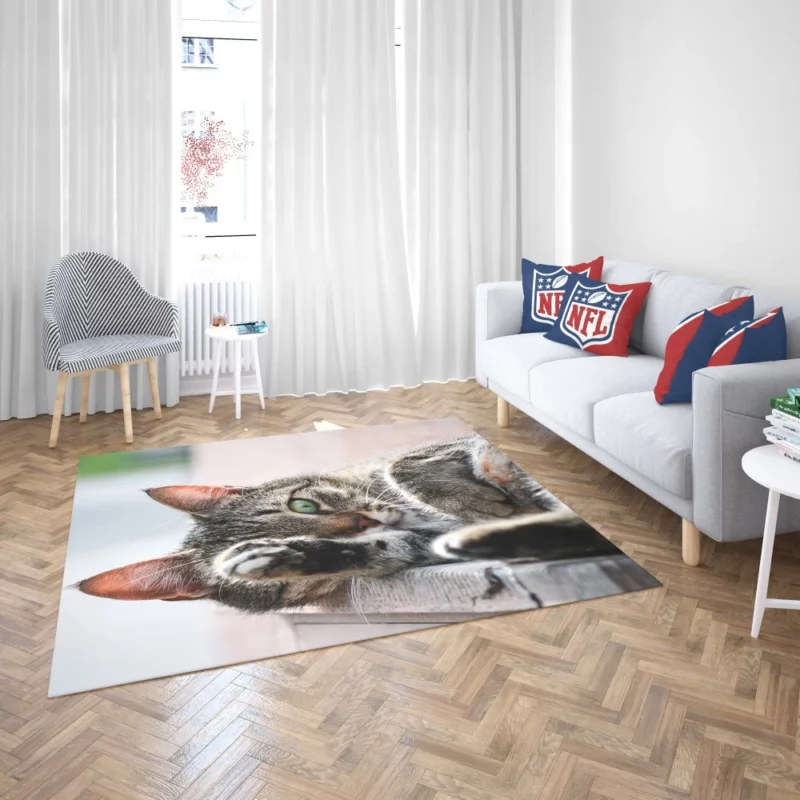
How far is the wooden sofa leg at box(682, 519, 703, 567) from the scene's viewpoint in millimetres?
2789

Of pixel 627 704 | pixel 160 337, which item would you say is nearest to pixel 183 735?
pixel 627 704

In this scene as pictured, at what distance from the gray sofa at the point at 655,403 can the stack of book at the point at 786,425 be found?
5.2 inches

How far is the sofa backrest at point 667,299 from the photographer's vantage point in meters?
3.32

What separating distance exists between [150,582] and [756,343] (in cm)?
215

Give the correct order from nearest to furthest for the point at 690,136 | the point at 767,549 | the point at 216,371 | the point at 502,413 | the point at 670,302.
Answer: the point at 767,549, the point at 670,302, the point at 690,136, the point at 502,413, the point at 216,371

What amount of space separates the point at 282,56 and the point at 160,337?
5.69 ft

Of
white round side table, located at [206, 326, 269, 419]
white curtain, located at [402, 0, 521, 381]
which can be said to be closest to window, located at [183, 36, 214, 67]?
white curtain, located at [402, 0, 521, 381]

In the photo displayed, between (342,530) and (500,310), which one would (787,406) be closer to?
(342,530)

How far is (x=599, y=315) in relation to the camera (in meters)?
3.90

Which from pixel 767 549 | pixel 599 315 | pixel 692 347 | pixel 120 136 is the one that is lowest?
pixel 767 549

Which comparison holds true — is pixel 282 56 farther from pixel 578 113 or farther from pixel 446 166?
pixel 578 113

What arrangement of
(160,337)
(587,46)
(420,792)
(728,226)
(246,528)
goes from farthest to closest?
(587,46), (160,337), (728,226), (246,528), (420,792)

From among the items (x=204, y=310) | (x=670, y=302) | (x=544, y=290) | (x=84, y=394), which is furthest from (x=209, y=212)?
(x=670, y=302)

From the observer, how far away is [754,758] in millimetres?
1888
